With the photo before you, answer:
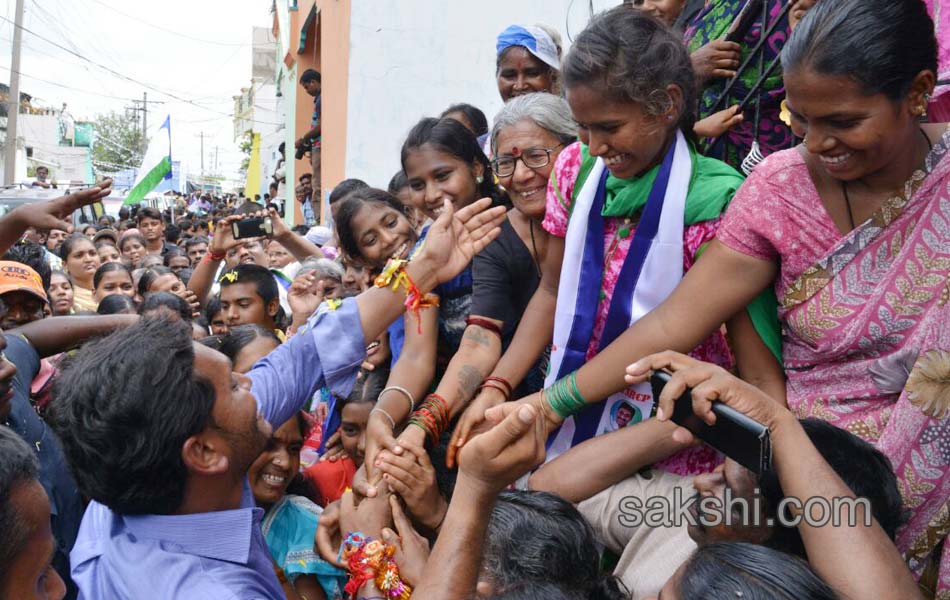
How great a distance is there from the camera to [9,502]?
143cm

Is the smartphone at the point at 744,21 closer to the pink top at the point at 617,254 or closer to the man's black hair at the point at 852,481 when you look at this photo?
the pink top at the point at 617,254

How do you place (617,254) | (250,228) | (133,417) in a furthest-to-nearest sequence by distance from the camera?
(250,228) < (617,254) < (133,417)

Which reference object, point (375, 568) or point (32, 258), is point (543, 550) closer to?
point (375, 568)

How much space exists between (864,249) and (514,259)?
119cm

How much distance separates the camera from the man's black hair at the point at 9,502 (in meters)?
1.40

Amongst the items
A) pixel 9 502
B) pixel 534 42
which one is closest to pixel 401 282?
pixel 9 502

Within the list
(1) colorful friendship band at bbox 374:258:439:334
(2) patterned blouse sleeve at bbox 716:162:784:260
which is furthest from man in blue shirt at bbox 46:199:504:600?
(2) patterned blouse sleeve at bbox 716:162:784:260

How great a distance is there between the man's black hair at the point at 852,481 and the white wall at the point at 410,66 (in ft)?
21.1

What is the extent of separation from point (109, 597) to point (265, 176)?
2552 cm

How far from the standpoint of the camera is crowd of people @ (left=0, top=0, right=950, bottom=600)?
59.4 inches

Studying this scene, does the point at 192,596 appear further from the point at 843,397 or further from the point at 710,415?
the point at 843,397

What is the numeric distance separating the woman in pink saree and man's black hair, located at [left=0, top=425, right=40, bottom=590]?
1.49 meters

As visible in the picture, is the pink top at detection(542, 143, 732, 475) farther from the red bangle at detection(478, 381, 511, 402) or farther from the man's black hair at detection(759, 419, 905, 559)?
the man's black hair at detection(759, 419, 905, 559)

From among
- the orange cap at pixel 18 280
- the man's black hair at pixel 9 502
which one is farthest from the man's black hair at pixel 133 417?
the orange cap at pixel 18 280
